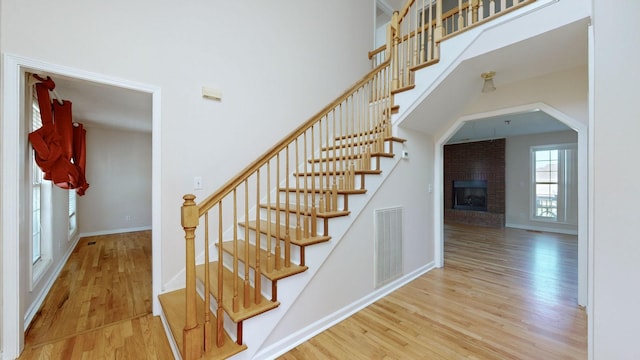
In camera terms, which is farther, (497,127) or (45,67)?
(497,127)

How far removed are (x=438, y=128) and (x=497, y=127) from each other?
301 cm

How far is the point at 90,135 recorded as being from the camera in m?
4.89

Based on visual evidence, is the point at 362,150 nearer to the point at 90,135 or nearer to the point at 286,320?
the point at 286,320

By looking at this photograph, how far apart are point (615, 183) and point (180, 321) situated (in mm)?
2457

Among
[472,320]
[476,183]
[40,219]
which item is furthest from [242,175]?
[476,183]

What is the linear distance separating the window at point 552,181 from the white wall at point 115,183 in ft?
31.4

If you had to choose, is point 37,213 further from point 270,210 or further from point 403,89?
point 403,89

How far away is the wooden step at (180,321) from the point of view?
57.1 inches

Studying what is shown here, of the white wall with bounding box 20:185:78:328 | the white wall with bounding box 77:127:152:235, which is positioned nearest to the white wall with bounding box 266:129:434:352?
the white wall with bounding box 20:185:78:328

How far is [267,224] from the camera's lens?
179 cm

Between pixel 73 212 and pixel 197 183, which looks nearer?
pixel 197 183

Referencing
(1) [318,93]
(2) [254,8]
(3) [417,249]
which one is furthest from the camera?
(1) [318,93]

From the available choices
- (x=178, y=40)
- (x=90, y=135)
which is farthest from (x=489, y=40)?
(x=90, y=135)

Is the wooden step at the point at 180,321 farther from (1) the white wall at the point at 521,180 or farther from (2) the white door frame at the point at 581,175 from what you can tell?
(1) the white wall at the point at 521,180
